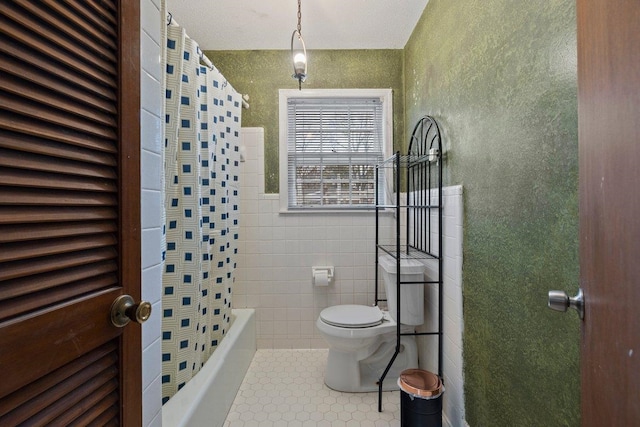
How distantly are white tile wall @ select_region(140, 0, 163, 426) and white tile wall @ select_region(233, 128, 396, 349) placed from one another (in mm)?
1638

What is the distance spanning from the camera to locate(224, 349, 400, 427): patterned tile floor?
1682 millimetres

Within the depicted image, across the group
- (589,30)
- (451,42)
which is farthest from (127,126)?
(451,42)

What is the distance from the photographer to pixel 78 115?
1.84ft

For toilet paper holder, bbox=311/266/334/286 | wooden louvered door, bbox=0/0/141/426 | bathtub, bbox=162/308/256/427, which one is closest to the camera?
wooden louvered door, bbox=0/0/141/426

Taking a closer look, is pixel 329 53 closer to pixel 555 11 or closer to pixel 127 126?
pixel 555 11

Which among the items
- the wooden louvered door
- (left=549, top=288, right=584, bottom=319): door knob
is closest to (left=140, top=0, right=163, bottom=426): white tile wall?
the wooden louvered door

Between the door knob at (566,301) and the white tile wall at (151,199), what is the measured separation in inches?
38.8

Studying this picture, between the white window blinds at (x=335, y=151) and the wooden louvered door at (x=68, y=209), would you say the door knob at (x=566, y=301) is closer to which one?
the wooden louvered door at (x=68, y=209)

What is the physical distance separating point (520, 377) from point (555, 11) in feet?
3.68

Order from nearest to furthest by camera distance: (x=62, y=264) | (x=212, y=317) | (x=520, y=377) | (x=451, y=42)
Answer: (x=62, y=264) < (x=520, y=377) < (x=451, y=42) < (x=212, y=317)

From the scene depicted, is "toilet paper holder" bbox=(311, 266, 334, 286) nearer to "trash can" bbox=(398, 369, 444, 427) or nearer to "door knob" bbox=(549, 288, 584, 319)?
"trash can" bbox=(398, 369, 444, 427)

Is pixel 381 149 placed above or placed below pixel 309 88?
below

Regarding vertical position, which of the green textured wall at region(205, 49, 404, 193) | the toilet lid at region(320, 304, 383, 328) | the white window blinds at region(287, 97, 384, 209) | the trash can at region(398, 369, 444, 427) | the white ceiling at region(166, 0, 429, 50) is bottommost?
the trash can at region(398, 369, 444, 427)

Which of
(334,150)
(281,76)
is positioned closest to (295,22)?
(281,76)
